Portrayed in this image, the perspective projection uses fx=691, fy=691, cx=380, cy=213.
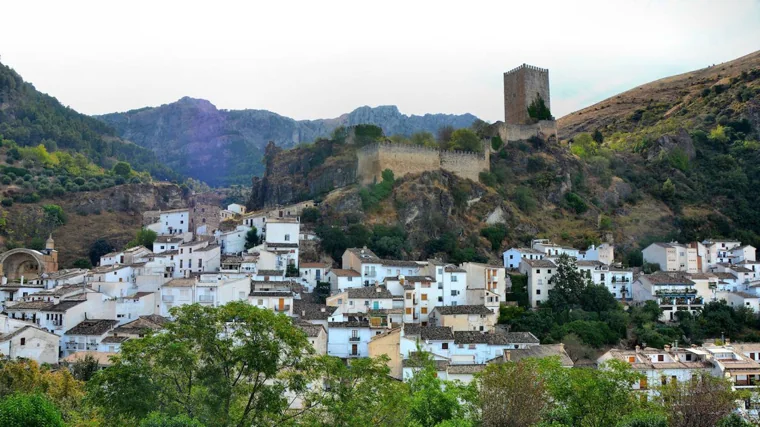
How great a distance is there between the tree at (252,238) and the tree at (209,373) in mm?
31368

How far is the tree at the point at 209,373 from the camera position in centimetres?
1755

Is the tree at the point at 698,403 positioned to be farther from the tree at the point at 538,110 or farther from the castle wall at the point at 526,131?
the tree at the point at 538,110

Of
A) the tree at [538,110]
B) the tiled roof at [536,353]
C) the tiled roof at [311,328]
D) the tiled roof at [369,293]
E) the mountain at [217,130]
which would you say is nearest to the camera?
the tiled roof at [311,328]

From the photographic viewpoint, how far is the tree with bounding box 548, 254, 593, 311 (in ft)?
146

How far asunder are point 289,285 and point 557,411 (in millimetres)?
21903

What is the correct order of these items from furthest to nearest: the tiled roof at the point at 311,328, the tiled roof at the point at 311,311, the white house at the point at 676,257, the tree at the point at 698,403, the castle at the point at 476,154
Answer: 1. the castle at the point at 476,154
2. the white house at the point at 676,257
3. the tiled roof at the point at 311,311
4. the tiled roof at the point at 311,328
5. the tree at the point at 698,403

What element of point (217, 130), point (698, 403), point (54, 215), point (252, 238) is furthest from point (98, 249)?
point (217, 130)

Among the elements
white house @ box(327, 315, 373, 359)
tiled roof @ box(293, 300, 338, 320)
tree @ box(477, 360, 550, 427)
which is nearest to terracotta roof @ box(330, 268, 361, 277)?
tiled roof @ box(293, 300, 338, 320)

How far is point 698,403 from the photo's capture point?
66.7 feet

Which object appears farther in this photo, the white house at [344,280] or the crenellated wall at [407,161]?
the crenellated wall at [407,161]

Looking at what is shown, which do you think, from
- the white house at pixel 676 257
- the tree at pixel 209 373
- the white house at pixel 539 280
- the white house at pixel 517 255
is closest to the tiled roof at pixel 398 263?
the white house at pixel 539 280

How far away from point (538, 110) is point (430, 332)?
143ft

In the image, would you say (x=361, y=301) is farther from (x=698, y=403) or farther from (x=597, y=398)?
(x=698, y=403)

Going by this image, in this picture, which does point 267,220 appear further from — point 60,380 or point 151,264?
point 60,380
